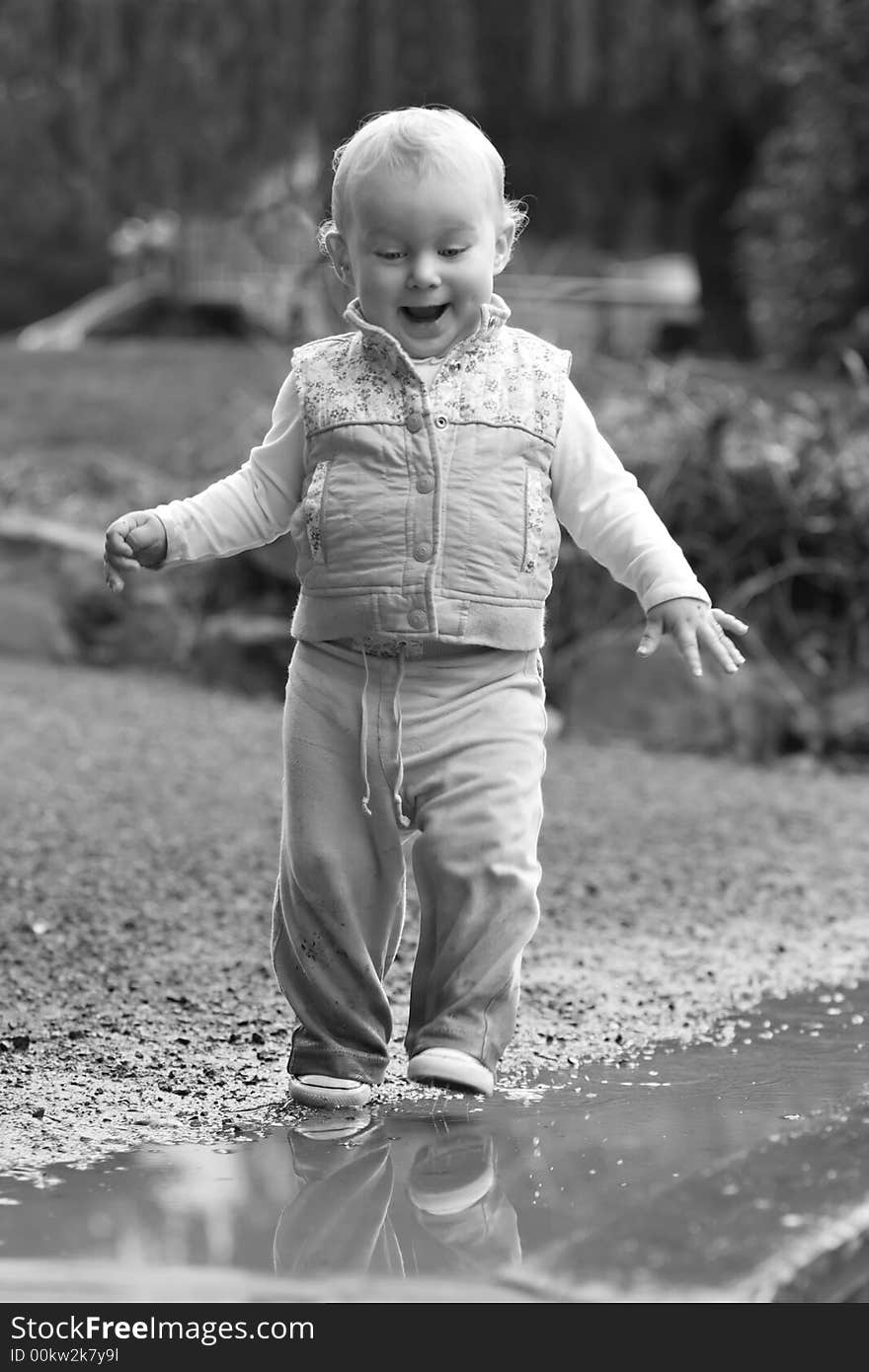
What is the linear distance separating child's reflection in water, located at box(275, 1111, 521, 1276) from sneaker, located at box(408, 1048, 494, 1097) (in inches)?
2.7

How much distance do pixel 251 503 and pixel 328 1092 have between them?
87 centimetres

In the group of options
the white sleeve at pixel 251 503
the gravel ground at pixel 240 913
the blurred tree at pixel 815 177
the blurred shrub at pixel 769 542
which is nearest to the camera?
the white sleeve at pixel 251 503

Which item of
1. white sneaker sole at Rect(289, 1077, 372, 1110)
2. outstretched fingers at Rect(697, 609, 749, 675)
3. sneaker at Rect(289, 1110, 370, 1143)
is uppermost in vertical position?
outstretched fingers at Rect(697, 609, 749, 675)

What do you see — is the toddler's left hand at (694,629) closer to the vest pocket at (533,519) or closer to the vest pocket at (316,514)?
the vest pocket at (533,519)

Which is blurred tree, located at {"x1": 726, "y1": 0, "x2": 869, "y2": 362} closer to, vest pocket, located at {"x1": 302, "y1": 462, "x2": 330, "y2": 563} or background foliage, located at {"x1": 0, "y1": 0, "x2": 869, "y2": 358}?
background foliage, located at {"x1": 0, "y1": 0, "x2": 869, "y2": 358}

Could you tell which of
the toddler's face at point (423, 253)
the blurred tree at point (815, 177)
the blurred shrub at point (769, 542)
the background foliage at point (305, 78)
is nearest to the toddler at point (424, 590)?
the toddler's face at point (423, 253)

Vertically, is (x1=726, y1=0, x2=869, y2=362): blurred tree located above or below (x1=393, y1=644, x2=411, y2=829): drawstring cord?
above

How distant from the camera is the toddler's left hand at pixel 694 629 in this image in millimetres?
2781

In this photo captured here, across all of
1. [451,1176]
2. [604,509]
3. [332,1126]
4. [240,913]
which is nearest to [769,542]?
[240,913]

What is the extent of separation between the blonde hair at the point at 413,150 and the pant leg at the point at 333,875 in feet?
2.22

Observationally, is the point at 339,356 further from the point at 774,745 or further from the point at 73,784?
the point at 774,745

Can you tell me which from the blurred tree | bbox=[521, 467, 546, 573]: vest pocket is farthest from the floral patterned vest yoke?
the blurred tree

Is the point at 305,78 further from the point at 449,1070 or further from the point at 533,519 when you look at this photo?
the point at 449,1070

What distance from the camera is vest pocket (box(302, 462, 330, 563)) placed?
290cm
